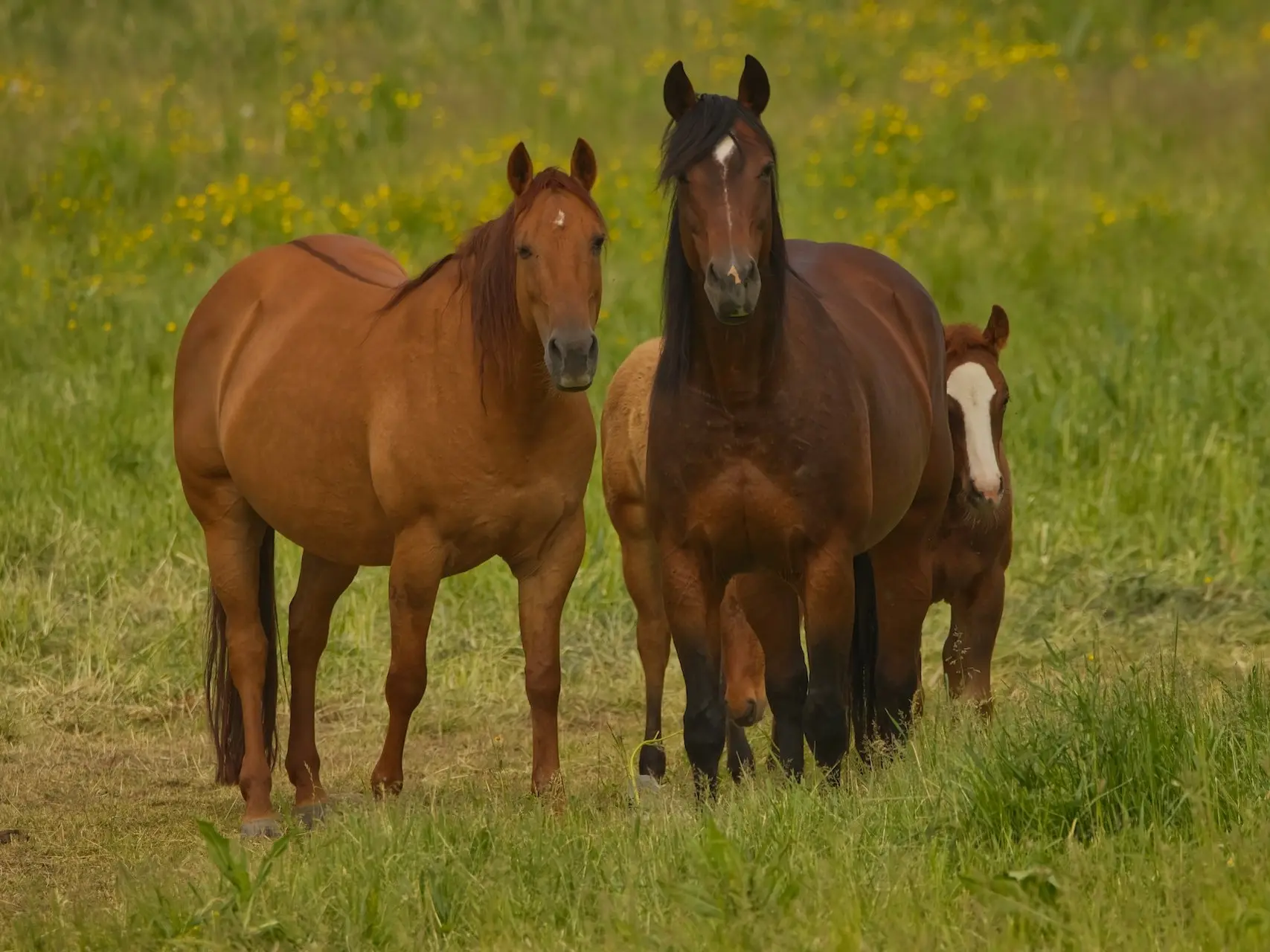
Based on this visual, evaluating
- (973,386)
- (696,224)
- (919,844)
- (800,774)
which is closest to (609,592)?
(973,386)

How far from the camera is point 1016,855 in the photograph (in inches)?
164

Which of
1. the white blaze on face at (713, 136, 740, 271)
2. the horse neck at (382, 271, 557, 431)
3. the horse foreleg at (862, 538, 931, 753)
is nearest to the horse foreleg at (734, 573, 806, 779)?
the horse foreleg at (862, 538, 931, 753)

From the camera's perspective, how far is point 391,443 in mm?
5734

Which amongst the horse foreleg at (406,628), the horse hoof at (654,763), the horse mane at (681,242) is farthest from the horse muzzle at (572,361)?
the horse hoof at (654,763)

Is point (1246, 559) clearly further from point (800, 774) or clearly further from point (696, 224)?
point (696, 224)

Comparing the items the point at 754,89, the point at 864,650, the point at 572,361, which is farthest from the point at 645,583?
the point at 754,89

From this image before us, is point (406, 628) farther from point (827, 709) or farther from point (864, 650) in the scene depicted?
point (864, 650)

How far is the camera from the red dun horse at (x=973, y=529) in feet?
21.4

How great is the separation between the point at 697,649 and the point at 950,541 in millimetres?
1548

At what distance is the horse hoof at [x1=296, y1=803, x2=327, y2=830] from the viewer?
6081 mm

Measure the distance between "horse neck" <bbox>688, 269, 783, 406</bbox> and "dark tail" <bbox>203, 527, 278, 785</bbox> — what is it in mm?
2102

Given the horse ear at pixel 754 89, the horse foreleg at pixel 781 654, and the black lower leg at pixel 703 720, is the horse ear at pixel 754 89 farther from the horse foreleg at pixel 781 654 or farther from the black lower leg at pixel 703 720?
the black lower leg at pixel 703 720

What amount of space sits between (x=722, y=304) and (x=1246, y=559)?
4761 mm

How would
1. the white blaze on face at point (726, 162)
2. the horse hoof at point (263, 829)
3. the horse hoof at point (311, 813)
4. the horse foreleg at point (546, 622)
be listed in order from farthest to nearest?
the horse hoof at point (311, 813), the horse hoof at point (263, 829), the horse foreleg at point (546, 622), the white blaze on face at point (726, 162)
